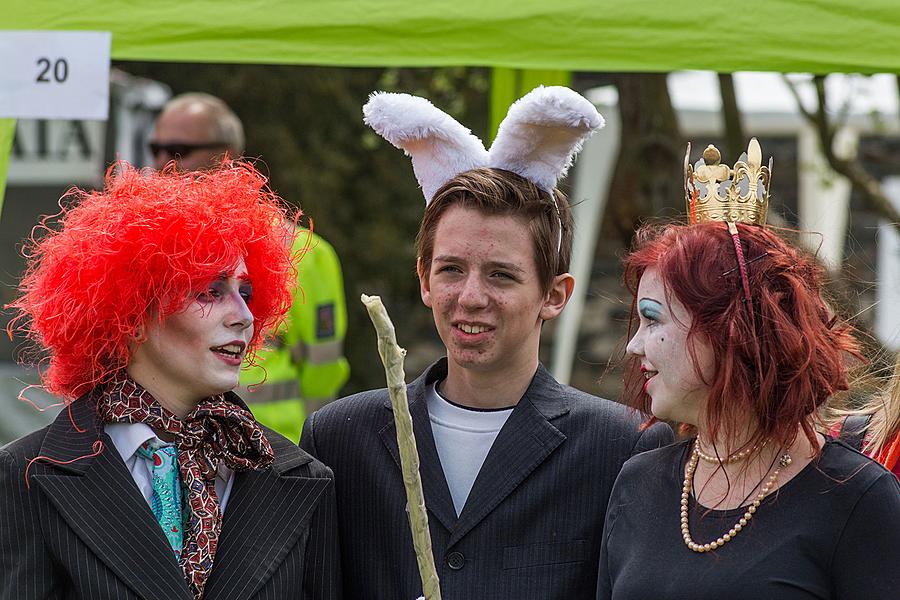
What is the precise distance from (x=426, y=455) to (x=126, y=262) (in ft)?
2.44

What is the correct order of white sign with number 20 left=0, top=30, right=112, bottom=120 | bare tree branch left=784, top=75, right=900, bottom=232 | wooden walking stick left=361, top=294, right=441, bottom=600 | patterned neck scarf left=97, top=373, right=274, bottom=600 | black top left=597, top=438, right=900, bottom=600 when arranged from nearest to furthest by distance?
wooden walking stick left=361, top=294, right=441, bottom=600 < black top left=597, top=438, right=900, bottom=600 < patterned neck scarf left=97, top=373, right=274, bottom=600 < white sign with number 20 left=0, top=30, right=112, bottom=120 < bare tree branch left=784, top=75, right=900, bottom=232

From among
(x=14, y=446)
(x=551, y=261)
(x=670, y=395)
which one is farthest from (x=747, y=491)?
(x=14, y=446)

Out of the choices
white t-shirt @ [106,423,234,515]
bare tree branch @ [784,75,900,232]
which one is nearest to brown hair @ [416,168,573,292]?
white t-shirt @ [106,423,234,515]

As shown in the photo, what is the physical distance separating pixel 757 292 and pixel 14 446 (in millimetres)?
1433

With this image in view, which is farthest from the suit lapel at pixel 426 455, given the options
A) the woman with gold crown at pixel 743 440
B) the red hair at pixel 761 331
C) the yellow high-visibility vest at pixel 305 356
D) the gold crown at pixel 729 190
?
the yellow high-visibility vest at pixel 305 356

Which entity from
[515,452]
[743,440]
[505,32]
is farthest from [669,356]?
[505,32]

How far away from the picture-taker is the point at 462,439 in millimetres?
2799

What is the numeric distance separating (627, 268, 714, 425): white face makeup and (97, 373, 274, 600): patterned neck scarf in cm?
80

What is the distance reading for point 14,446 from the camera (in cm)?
249

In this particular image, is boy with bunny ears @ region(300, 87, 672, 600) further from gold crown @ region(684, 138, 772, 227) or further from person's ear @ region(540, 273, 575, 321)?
gold crown @ region(684, 138, 772, 227)

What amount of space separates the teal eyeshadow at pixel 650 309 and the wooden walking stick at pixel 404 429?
507mm

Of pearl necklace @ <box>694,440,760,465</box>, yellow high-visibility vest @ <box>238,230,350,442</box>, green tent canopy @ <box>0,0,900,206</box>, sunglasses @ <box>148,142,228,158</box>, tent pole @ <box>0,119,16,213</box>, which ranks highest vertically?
green tent canopy @ <box>0,0,900,206</box>

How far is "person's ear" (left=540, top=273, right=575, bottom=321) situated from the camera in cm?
285

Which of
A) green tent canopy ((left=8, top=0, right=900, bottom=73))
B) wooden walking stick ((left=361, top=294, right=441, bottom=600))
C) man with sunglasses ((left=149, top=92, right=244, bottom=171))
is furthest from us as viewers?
man with sunglasses ((left=149, top=92, right=244, bottom=171))
